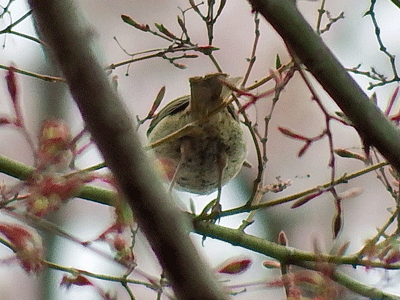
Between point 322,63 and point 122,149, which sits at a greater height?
point 322,63

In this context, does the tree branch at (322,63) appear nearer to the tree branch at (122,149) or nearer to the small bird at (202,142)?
the tree branch at (122,149)

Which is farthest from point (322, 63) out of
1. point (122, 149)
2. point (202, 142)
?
point (202, 142)

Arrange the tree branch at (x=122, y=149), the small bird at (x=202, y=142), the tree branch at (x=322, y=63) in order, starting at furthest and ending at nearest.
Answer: the small bird at (x=202, y=142), the tree branch at (x=322, y=63), the tree branch at (x=122, y=149)

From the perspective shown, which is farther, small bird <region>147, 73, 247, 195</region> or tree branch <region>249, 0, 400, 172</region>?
small bird <region>147, 73, 247, 195</region>

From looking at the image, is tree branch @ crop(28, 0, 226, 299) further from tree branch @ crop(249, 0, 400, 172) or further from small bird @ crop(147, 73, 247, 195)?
small bird @ crop(147, 73, 247, 195)

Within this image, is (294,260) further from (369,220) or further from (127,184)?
(369,220)

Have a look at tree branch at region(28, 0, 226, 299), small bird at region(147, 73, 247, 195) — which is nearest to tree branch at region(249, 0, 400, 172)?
tree branch at region(28, 0, 226, 299)

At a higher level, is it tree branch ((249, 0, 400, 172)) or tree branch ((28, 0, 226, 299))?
tree branch ((249, 0, 400, 172))

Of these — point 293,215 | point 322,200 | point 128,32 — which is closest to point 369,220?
point 322,200

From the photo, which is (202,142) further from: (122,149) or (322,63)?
(122,149)

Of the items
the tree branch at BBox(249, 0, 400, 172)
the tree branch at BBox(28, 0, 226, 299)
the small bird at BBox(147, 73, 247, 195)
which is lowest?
the tree branch at BBox(28, 0, 226, 299)

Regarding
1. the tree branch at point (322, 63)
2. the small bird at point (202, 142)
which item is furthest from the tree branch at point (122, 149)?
the small bird at point (202, 142)

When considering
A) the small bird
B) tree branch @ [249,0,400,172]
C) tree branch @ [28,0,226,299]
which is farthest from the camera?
the small bird
